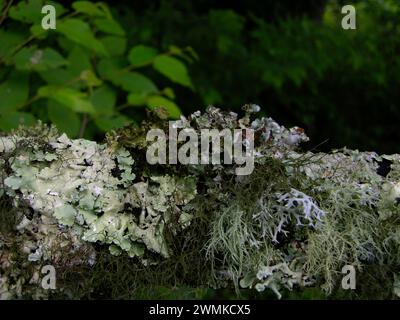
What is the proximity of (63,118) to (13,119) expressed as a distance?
322 mm

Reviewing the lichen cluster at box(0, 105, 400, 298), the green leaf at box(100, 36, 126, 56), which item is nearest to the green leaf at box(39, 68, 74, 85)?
the green leaf at box(100, 36, 126, 56)

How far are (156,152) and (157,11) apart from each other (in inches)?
127

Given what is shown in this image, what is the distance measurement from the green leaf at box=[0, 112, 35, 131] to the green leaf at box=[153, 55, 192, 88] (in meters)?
0.80

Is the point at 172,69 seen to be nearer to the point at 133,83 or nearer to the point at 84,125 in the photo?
the point at 133,83

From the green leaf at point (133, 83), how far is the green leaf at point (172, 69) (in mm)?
105

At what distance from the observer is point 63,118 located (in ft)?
10.3

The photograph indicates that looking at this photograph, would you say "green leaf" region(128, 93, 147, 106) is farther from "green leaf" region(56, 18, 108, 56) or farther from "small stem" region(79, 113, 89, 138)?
"green leaf" region(56, 18, 108, 56)

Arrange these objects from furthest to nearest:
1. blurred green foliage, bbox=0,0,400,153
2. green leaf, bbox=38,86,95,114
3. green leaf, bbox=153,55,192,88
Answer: green leaf, bbox=153,55,192,88, blurred green foliage, bbox=0,0,400,153, green leaf, bbox=38,86,95,114

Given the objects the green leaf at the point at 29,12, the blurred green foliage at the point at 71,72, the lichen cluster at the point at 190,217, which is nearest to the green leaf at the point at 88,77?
the blurred green foliage at the point at 71,72

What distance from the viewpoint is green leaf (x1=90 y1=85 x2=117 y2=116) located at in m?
3.36

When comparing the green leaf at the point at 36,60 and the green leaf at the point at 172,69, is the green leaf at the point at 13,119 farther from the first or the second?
the green leaf at the point at 172,69

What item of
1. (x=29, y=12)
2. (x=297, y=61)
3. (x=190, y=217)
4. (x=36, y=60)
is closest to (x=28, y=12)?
(x=29, y=12)

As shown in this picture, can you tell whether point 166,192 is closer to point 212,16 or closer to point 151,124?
point 151,124
